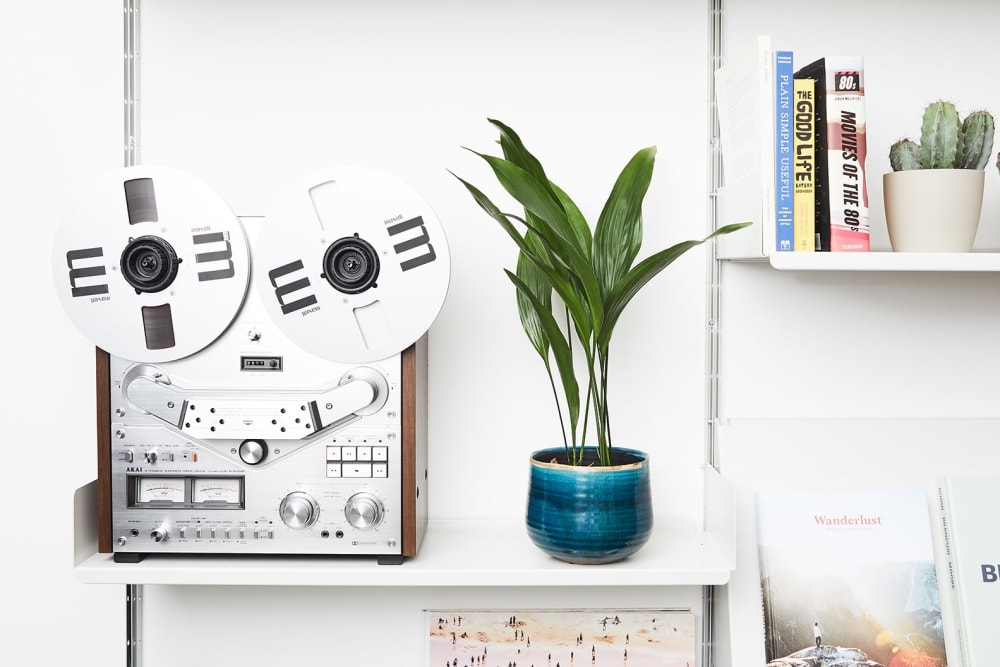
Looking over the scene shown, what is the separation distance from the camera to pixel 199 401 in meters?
0.99

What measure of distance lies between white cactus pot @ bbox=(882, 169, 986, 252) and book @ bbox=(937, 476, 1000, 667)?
34 centimetres

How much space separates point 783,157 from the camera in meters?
1.00

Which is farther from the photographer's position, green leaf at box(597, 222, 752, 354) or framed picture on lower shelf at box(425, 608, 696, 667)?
framed picture on lower shelf at box(425, 608, 696, 667)

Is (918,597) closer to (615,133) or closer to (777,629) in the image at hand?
(777,629)

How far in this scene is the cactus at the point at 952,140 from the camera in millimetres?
1016

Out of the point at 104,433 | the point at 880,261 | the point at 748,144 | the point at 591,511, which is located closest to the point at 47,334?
the point at 104,433

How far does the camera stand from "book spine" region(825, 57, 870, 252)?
1002mm

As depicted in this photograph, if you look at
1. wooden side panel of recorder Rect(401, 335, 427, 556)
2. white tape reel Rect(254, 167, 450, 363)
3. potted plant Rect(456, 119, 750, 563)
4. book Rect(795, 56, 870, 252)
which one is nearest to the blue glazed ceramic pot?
potted plant Rect(456, 119, 750, 563)

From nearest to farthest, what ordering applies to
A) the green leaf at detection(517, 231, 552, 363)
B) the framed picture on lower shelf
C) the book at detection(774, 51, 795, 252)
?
1. the book at detection(774, 51, 795, 252)
2. the green leaf at detection(517, 231, 552, 363)
3. the framed picture on lower shelf

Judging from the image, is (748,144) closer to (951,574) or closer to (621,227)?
(621,227)

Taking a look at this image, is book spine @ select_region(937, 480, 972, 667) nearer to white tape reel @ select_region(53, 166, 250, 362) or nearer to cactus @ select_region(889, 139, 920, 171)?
cactus @ select_region(889, 139, 920, 171)

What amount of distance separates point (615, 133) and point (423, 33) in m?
0.31

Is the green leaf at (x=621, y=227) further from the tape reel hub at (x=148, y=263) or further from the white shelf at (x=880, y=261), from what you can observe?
the tape reel hub at (x=148, y=263)

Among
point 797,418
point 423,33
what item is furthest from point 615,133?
point 797,418
